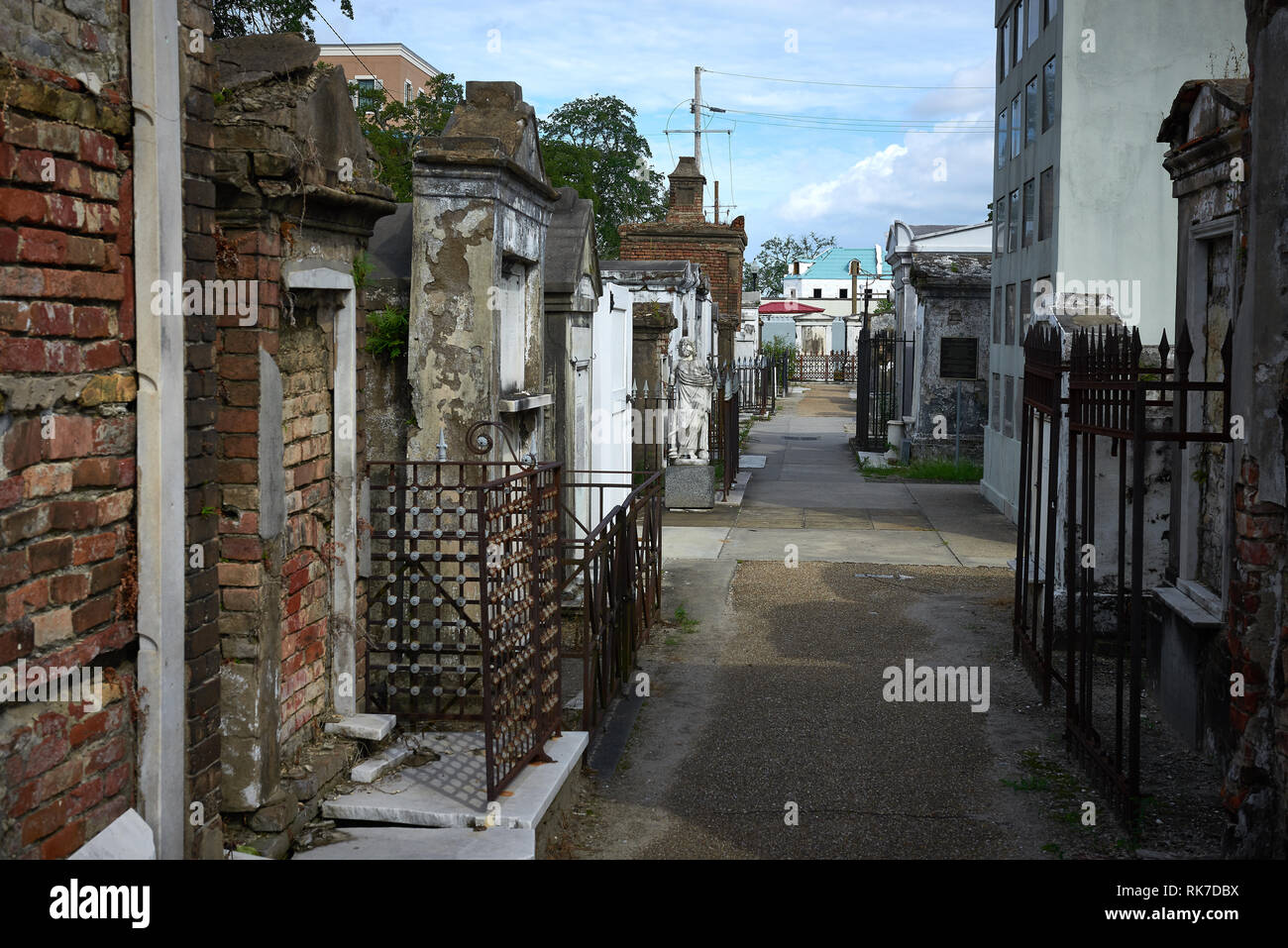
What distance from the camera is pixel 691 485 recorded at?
53.9 feet

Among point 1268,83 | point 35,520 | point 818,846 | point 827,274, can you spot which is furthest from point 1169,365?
point 827,274

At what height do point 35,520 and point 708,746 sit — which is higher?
point 35,520

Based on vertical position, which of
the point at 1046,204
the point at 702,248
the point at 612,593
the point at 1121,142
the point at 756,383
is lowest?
the point at 612,593

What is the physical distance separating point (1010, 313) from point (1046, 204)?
2.39 m

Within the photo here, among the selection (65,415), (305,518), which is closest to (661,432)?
(305,518)

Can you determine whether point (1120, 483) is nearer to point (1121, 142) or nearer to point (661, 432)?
point (1121, 142)

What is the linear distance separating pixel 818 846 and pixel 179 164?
395 centimetres

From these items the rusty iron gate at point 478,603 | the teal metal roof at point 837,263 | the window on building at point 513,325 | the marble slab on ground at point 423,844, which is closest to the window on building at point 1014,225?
the window on building at point 513,325

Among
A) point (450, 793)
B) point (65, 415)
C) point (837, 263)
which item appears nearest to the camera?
point (65, 415)

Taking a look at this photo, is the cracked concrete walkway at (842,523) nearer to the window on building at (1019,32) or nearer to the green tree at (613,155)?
the window on building at (1019,32)

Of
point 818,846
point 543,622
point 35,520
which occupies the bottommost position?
point 818,846

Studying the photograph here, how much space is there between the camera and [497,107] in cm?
767

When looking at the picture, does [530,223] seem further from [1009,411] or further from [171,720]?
[1009,411]

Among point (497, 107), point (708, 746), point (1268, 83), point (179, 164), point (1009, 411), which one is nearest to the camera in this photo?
point (179, 164)
